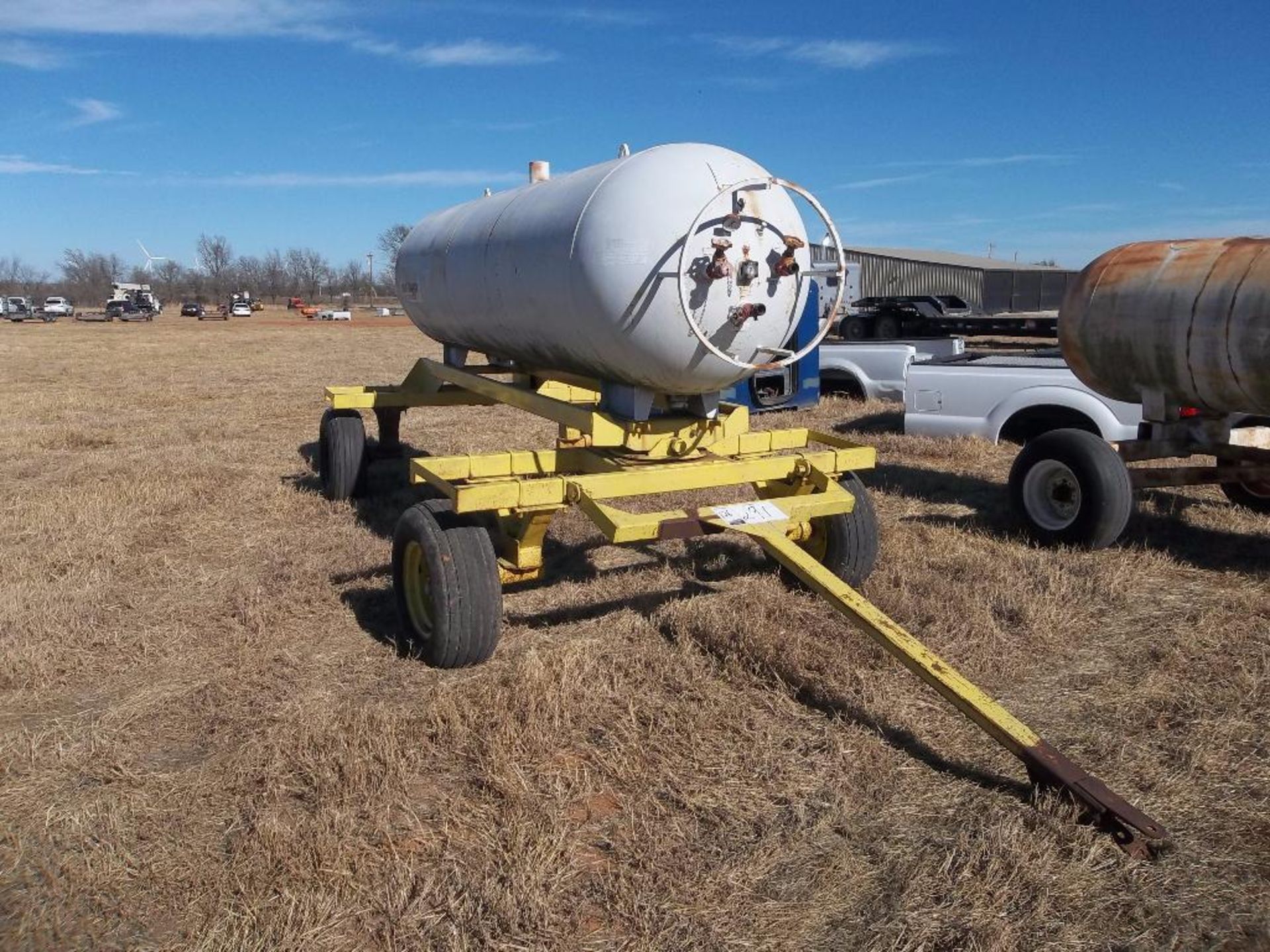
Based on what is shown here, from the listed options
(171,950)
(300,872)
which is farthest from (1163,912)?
(171,950)

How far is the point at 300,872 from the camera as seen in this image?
9.74 feet

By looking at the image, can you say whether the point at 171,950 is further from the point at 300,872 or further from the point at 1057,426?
the point at 1057,426

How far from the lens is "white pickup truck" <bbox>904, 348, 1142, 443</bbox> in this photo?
26.4 feet

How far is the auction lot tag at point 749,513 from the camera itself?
15.2 ft

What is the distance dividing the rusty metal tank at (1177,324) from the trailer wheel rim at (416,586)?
4.52 m

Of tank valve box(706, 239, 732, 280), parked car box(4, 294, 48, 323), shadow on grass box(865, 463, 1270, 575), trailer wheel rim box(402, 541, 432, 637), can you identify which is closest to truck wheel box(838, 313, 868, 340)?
shadow on grass box(865, 463, 1270, 575)

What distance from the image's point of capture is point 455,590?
4.48 meters

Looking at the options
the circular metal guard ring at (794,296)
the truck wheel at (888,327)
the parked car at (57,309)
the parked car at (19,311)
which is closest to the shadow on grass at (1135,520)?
the circular metal guard ring at (794,296)

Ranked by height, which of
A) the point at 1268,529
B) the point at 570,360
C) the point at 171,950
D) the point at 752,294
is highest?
the point at 752,294

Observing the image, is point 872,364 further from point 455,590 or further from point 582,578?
point 455,590

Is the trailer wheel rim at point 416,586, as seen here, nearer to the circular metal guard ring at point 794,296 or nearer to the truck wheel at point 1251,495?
the circular metal guard ring at point 794,296

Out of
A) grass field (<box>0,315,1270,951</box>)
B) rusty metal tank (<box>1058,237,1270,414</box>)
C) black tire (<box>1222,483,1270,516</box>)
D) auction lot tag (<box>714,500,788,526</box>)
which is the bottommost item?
grass field (<box>0,315,1270,951</box>)

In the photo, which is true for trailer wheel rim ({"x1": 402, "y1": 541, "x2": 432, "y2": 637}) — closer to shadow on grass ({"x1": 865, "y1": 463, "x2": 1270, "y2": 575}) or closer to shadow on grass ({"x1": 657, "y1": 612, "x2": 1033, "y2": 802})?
Answer: shadow on grass ({"x1": 657, "y1": 612, "x2": 1033, "y2": 802})

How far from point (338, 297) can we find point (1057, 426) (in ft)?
339
